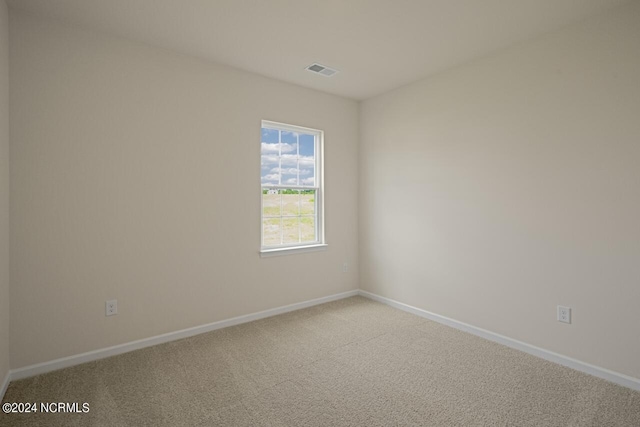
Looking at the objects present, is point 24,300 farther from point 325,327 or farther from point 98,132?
point 325,327

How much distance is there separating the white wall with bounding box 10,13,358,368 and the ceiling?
258 millimetres

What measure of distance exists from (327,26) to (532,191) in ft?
7.02

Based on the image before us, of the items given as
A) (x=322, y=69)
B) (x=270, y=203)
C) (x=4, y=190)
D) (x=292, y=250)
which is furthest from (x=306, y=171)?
(x=4, y=190)

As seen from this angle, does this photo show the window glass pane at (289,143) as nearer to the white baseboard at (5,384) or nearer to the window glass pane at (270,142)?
the window glass pane at (270,142)

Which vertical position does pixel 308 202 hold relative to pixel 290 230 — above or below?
above

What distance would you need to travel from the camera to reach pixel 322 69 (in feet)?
11.1

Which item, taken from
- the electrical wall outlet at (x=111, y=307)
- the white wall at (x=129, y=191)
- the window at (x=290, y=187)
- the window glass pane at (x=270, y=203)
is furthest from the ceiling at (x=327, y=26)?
the electrical wall outlet at (x=111, y=307)

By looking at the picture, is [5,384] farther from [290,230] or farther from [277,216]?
[290,230]

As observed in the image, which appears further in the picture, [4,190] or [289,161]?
[289,161]

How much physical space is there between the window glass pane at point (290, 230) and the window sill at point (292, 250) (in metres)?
0.13

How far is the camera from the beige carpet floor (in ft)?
6.41

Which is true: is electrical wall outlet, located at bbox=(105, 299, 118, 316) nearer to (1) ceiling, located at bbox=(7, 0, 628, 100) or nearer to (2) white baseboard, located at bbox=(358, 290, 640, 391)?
(1) ceiling, located at bbox=(7, 0, 628, 100)

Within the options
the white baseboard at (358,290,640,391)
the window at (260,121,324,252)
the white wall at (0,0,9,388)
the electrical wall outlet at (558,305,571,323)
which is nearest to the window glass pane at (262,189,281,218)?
the window at (260,121,324,252)

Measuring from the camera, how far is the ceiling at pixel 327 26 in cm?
232
